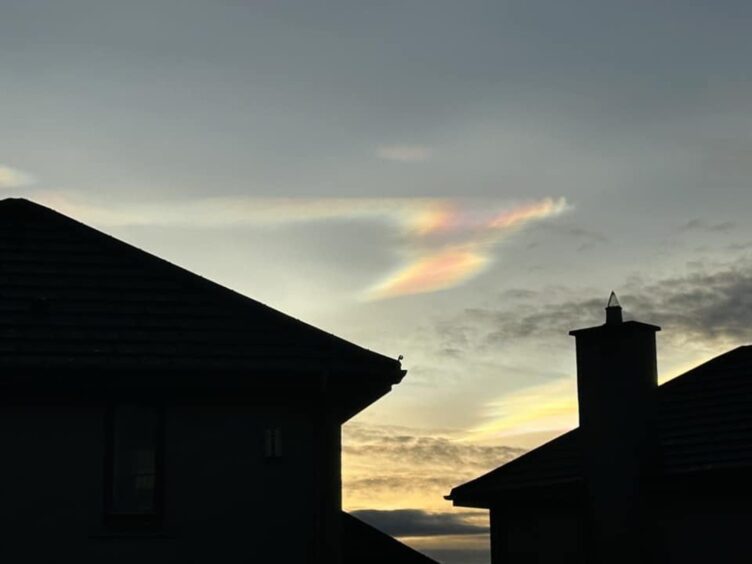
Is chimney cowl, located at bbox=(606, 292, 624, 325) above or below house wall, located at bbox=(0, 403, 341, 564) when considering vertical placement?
above

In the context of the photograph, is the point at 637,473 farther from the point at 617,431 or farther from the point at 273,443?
the point at 273,443

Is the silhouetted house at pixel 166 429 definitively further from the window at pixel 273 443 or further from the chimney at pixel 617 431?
the chimney at pixel 617 431

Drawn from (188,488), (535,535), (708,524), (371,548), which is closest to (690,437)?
(708,524)

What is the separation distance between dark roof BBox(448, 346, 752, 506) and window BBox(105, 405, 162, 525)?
28.4 feet

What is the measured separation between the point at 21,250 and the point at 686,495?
11.6 meters

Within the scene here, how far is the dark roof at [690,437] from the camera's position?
21.4m

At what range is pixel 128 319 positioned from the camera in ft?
60.5

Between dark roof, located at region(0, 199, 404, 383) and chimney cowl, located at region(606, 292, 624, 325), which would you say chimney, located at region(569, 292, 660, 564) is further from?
dark roof, located at region(0, 199, 404, 383)

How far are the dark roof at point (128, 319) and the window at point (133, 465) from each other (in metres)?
0.75

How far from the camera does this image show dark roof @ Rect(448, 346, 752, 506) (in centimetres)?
2141

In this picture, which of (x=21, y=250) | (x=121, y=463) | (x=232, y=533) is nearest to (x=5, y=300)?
(x=21, y=250)

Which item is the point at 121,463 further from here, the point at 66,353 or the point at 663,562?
the point at 663,562

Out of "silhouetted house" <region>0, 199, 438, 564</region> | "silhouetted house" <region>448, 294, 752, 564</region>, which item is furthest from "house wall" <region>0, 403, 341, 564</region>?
"silhouetted house" <region>448, 294, 752, 564</region>

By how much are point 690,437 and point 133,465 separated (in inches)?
404
